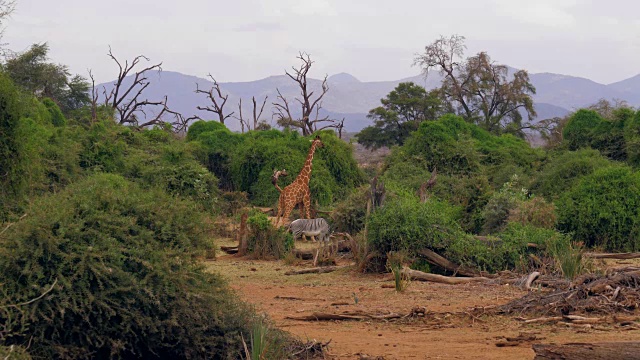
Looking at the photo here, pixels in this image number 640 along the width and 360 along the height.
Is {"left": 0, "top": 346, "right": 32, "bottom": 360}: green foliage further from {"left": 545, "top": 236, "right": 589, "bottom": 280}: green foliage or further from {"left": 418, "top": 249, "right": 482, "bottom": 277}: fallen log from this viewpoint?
{"left": 418, "top": 249, "right": 482, "bottom": 277}: fallen log

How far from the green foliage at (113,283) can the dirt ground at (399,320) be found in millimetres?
1467

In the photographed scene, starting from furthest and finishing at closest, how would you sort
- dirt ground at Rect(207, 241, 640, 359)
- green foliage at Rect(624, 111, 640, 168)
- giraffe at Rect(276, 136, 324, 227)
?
1. green foliage at Rect(624, 111, 640, 168)
2. giraffe at Rect(276, 136, 324, 227)
3. dirt ground at Rect(207, 241, 640, 359)

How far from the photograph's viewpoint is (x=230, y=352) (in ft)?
22.4

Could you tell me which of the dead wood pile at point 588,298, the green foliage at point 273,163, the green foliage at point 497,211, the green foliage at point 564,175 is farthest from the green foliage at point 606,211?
the green foliage at point 273,163

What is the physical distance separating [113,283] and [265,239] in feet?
34.6

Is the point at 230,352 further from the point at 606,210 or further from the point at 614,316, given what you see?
the point at 606,210

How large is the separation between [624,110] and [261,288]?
18.1 m

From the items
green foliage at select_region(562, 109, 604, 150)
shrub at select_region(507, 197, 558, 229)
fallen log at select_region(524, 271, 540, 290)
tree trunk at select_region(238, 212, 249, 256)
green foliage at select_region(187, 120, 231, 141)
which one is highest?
green foliage at select_region(562, 109, 604, 150)

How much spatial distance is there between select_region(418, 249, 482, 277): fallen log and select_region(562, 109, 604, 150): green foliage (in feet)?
50.9

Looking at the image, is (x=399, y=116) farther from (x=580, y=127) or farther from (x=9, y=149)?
(x=9, y=149)

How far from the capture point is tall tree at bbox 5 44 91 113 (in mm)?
39472

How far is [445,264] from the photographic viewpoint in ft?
44.9

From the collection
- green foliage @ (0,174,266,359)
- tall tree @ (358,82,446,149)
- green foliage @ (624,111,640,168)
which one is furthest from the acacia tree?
green foliage @ (0,174,266,359)

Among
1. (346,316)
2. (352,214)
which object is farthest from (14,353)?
(352,214)
